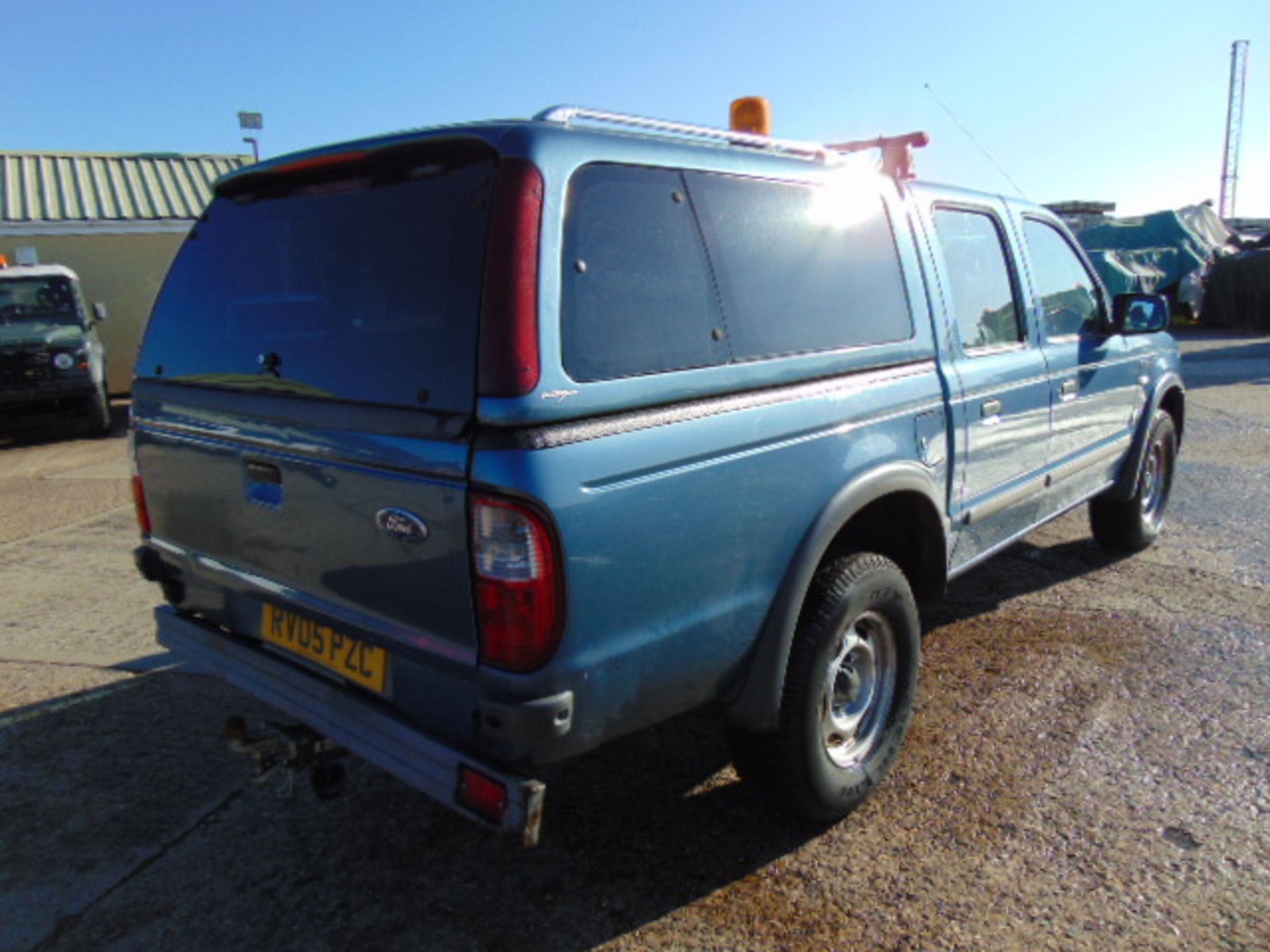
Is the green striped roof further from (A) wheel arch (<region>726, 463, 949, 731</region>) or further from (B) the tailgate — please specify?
(A) wheel arch (<region>726, 463, 949, 731</region>)

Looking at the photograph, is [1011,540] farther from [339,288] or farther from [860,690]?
[339,288]

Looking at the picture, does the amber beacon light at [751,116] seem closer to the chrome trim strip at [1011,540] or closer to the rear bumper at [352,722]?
the chrome trim strip at [1011,540]

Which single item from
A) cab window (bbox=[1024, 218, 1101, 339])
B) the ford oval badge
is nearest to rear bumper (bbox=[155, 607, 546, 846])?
the ford oval badge

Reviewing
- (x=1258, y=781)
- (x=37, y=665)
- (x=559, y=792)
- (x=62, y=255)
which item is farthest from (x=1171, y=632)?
(x=62, y=255)

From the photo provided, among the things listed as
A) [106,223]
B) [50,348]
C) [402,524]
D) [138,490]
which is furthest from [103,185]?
[402,524]

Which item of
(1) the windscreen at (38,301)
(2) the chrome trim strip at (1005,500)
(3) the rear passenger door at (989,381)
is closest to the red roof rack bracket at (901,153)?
(3) the rear passenger door at (989,381)

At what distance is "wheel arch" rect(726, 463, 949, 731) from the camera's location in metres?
2.45

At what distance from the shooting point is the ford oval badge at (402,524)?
205 cm

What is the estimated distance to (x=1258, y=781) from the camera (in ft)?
9.78

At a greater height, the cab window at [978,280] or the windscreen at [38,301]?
the windscreen at [38,301]

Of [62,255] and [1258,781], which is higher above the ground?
[62,255]

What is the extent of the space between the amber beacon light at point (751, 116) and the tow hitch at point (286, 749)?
261cm

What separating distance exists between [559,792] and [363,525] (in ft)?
4.42

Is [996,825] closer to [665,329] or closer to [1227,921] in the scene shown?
[1227,921]
